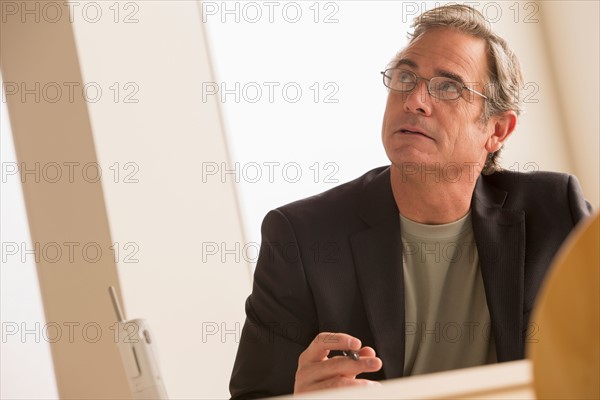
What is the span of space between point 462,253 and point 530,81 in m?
1.81

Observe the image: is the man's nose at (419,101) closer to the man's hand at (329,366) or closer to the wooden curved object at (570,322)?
the man's hand at (329,366)

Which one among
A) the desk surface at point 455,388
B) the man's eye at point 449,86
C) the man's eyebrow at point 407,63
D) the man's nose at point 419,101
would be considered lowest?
the desk surface at point 455,388

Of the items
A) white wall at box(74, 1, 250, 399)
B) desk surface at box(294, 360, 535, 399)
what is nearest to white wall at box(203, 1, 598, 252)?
white wall at box(74, 1, 250, 399)

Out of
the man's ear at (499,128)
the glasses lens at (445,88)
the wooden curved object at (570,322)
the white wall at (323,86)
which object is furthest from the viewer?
the white wall at (323,86)

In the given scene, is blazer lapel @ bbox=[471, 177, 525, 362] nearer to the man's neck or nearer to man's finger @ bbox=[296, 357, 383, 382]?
the man's neck

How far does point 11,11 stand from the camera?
7.14 ft

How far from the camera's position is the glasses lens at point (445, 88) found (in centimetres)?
167

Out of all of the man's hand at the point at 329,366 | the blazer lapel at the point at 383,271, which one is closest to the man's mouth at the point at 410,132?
the blazer lapel at the point at 383,271

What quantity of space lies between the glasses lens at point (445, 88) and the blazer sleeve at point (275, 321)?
419mm

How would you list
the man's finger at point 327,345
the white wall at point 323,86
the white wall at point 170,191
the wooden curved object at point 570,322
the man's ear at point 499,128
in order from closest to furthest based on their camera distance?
the wooden curved object at point 570,322 < the man's finger at point 327,345 < the man's ear at point 499,128 < the white wall at point 170,191 < the white wall at point 323,86

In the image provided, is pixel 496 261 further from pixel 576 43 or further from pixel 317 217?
pixel 576 43

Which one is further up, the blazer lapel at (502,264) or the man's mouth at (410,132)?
the man's mouth at (410,132)

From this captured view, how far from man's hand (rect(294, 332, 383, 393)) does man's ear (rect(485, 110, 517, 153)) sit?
86 cm

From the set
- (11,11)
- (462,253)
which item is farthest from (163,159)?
(462,253)
